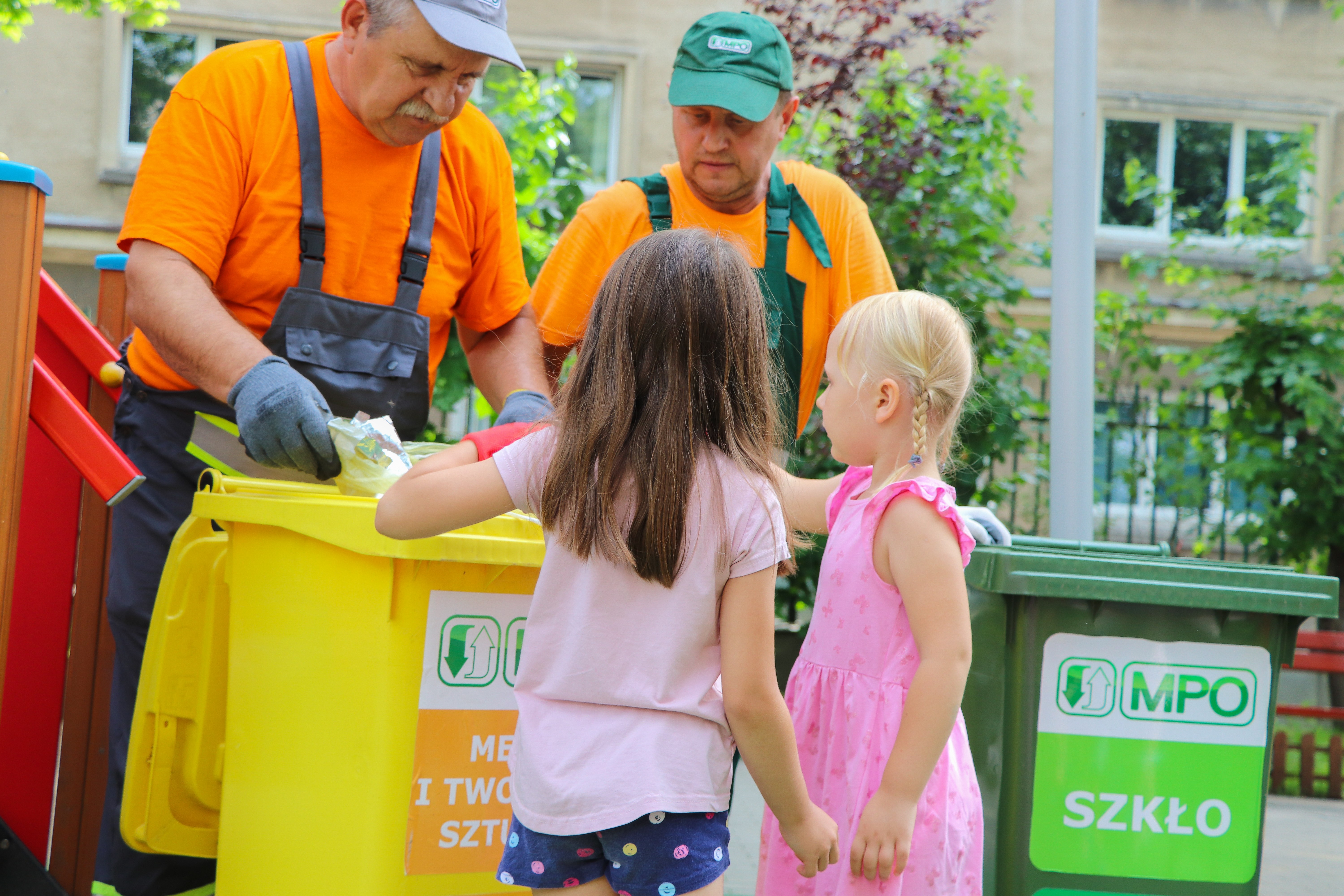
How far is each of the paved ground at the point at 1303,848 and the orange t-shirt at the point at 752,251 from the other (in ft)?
6.92

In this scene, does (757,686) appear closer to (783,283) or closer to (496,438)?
(496,438)

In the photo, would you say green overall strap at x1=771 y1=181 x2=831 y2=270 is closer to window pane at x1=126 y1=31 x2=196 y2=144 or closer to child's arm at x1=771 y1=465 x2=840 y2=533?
child's arm at x1=771 y1=465 x2=840 y2=533

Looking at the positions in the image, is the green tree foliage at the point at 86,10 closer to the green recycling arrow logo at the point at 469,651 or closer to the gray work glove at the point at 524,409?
the gray work glove at the point at 524,409

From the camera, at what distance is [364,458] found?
5.90 ft

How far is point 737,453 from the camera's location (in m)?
1.47

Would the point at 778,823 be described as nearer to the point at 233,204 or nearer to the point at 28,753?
the point at 233,204

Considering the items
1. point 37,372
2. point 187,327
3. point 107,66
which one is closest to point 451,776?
point 187,327

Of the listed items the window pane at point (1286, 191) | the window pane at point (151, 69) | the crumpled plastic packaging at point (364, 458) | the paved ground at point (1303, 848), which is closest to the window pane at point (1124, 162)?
the window pane at point (1286, 191)

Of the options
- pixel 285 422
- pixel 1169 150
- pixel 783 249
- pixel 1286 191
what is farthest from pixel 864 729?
pixel 1169 150

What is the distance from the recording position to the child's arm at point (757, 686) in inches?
55.4

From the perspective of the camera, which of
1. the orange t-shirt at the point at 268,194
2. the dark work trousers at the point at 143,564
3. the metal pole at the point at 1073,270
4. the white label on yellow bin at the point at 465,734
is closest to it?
the white label on yellow bin at the point at 465,734

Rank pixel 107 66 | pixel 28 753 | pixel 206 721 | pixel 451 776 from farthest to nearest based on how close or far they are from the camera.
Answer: pixel 107 66
pixel 28 753
pixel 206 721
pixel 451 776

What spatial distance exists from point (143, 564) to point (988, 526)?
1574 mm

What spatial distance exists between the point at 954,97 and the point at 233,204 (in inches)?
164
